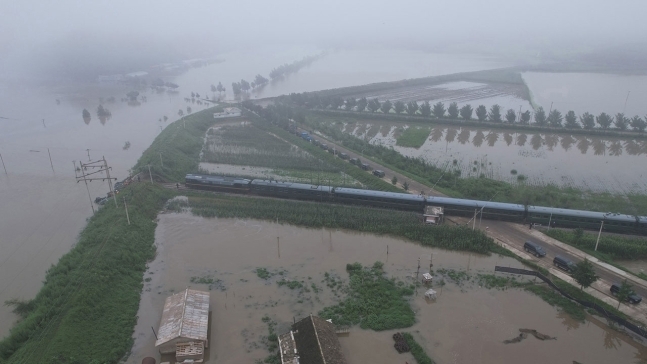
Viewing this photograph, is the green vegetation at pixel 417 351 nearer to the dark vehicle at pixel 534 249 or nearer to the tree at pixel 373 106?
the dark vehicle at pixel 534 249

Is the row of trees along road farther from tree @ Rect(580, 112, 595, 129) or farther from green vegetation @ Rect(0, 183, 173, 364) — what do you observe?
green vegetation @ Rect(0, 183, 173, 364)

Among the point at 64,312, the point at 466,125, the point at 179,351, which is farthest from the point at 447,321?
the point at 466,125

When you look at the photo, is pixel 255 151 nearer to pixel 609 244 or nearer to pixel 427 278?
pixel 427 278

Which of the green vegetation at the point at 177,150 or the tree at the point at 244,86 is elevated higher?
the tree at the point at 244,86

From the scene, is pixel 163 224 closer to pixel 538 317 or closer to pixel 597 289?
pixel 538 317

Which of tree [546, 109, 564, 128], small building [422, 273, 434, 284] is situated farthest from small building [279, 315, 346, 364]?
tree [546, 109, 564, 128]

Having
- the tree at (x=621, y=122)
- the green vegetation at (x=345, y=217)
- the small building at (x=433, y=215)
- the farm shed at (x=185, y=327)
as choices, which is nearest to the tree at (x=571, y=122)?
the tree at (x=621, y=122)
